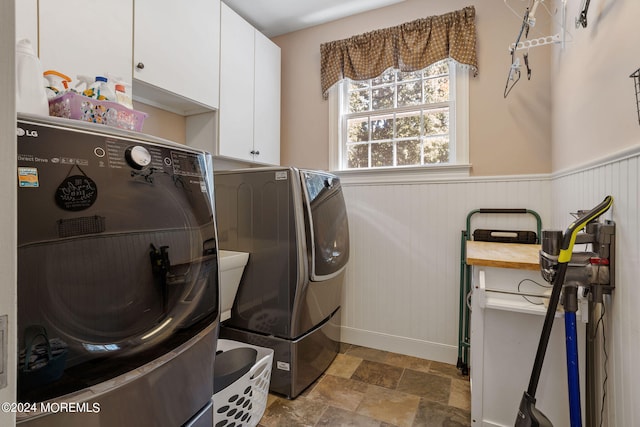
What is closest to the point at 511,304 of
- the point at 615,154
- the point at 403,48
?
the point at 615,154

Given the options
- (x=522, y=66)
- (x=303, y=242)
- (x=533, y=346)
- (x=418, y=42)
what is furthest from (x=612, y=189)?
(x=418, y=42)

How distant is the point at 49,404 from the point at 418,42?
8.93 feet

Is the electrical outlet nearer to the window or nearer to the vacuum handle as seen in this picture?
the vacuum handle

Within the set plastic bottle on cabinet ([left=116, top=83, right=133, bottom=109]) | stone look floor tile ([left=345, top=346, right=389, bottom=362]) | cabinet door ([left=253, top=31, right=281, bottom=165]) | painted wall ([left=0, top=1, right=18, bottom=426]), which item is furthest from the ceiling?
stone look floor tile ([left=345, top=346, right=389, bottom=362])

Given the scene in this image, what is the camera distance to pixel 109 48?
148cm

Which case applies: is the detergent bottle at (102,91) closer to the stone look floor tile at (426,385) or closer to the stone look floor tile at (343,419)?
the stone look floor tile at (343,419)

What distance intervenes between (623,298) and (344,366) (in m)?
1.65

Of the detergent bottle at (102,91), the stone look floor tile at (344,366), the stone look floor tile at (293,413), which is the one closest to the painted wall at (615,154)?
the stone look floor tile at (293,413)

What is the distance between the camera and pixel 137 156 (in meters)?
0.76

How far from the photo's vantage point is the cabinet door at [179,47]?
1639 mm

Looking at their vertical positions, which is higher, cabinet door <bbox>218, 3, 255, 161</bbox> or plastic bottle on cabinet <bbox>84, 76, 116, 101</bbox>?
cabinet door <bbox>218, 3, 255, 161</bbox>

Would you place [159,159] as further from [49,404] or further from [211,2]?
[211,2]

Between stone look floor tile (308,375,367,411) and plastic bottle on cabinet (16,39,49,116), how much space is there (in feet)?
6.04

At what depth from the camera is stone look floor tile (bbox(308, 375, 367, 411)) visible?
1754 mm
